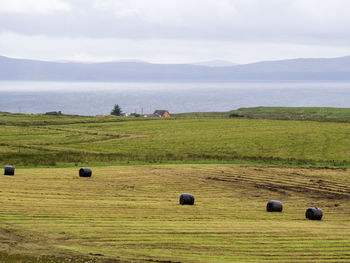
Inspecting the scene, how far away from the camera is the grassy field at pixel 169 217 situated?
55.8 feet

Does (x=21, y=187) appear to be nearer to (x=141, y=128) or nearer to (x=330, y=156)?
(x=330, y=156)

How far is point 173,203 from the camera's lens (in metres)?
25.6

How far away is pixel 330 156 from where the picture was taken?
4884cm

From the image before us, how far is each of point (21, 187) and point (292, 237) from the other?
14.4m

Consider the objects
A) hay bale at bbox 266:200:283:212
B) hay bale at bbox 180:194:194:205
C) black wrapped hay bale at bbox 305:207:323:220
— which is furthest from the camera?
hay bale at bbox 180:194:194:205

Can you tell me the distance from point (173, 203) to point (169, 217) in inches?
131

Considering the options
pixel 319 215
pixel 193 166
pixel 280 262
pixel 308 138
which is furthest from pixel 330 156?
pixel 280 262

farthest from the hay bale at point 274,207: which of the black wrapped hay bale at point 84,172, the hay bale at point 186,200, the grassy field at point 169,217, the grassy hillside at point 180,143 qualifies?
the grassy hillside at point 180,143

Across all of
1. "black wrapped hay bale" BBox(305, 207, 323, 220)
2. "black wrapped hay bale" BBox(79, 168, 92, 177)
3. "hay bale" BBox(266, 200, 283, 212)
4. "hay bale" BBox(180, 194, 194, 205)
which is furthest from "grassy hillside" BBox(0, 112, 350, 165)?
"black wrapped hay bale" BBox(305, 207, 323, 220)

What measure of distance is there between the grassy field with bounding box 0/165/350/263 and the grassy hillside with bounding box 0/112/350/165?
8624mm

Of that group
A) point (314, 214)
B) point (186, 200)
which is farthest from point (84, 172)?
point (314, 214)

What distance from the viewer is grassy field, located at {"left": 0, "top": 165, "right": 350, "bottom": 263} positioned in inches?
670

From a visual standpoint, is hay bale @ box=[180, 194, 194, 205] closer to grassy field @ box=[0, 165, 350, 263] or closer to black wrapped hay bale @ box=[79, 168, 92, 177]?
grassy field @ box=[0, 165, 350, 263]

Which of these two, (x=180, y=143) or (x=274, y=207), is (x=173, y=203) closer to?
(x=274, y=207)
